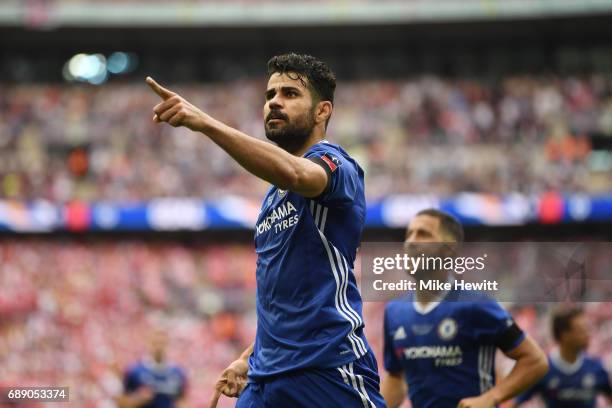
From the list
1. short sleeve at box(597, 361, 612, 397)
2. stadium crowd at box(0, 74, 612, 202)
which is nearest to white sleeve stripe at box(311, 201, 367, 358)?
short sleeve at box(597, 361, 612, 397)

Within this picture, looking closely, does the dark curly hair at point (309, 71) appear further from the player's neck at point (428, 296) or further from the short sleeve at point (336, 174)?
the player's neck at point (428, 296)

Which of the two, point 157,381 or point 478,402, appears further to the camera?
point 157,381

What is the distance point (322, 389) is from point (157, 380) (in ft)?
21.0

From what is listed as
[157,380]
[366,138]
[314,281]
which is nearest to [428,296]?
[314,281]

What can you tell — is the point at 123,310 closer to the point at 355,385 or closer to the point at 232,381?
the point at 232,381

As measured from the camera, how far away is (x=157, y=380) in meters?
9.49

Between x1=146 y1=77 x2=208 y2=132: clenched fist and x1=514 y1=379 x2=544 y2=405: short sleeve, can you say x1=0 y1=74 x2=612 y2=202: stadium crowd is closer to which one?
x1=514 y1=379 x2=544 y2=405: short sleeve

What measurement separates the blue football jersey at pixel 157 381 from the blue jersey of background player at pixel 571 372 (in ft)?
13.9

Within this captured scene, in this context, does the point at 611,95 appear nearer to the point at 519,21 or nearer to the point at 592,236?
the point at 519,21

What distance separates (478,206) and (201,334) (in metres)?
7.10

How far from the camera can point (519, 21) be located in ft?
81.4

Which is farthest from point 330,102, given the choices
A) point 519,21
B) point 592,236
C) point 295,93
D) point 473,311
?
point 519,21

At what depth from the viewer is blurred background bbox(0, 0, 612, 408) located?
64.6 feet

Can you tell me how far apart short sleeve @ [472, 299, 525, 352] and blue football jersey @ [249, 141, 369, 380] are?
1.55 meters
